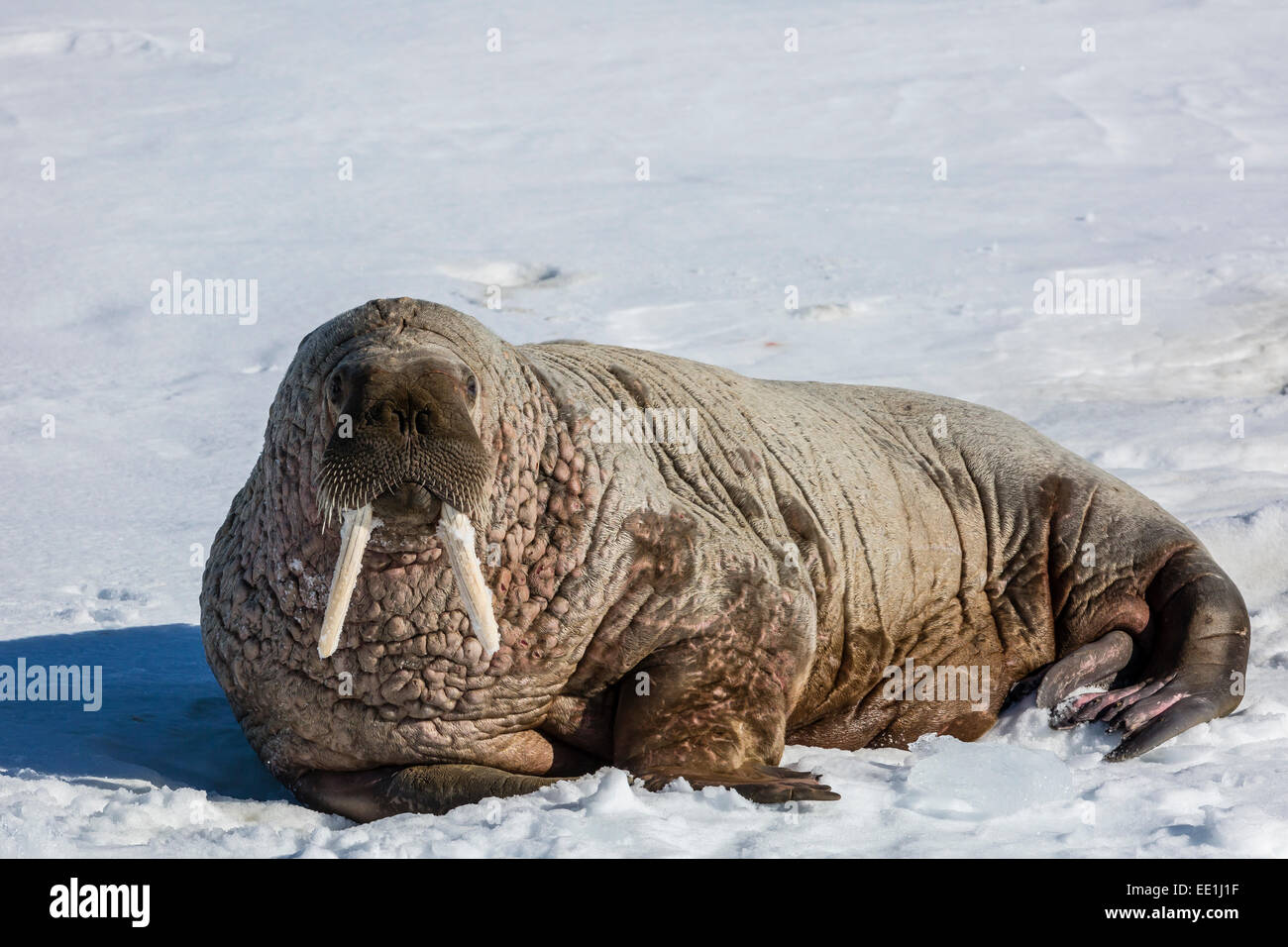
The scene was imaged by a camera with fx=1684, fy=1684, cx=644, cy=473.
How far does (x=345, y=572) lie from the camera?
3975 mm

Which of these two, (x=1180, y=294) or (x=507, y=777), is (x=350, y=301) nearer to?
(x=1180, y=294)

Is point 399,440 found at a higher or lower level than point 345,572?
higher

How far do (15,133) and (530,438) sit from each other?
11.4 m

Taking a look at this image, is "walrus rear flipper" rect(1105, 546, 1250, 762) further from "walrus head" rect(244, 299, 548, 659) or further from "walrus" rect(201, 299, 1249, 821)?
"walrus head" rect(244, 299, 548, 659)

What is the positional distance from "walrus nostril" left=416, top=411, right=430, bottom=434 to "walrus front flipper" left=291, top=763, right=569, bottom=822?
3.12ft

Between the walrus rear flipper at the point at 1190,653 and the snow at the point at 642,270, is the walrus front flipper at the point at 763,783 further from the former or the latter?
the walrus rear flipper at the point at 1190,653

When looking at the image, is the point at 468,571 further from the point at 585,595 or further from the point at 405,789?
the point at 405,789

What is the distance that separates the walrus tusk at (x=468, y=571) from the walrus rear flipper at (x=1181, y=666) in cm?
202

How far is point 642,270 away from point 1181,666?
21.4ft

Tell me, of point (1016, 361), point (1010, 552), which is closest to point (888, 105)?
point (1016, 361)

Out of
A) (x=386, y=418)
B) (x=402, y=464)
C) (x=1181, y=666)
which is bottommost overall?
(x=1181, y=666)

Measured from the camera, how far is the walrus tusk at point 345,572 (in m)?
3.96

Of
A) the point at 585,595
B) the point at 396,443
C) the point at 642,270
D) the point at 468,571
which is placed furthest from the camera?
the point at 642,270

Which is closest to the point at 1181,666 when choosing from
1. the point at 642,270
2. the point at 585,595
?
the point at 585,595
